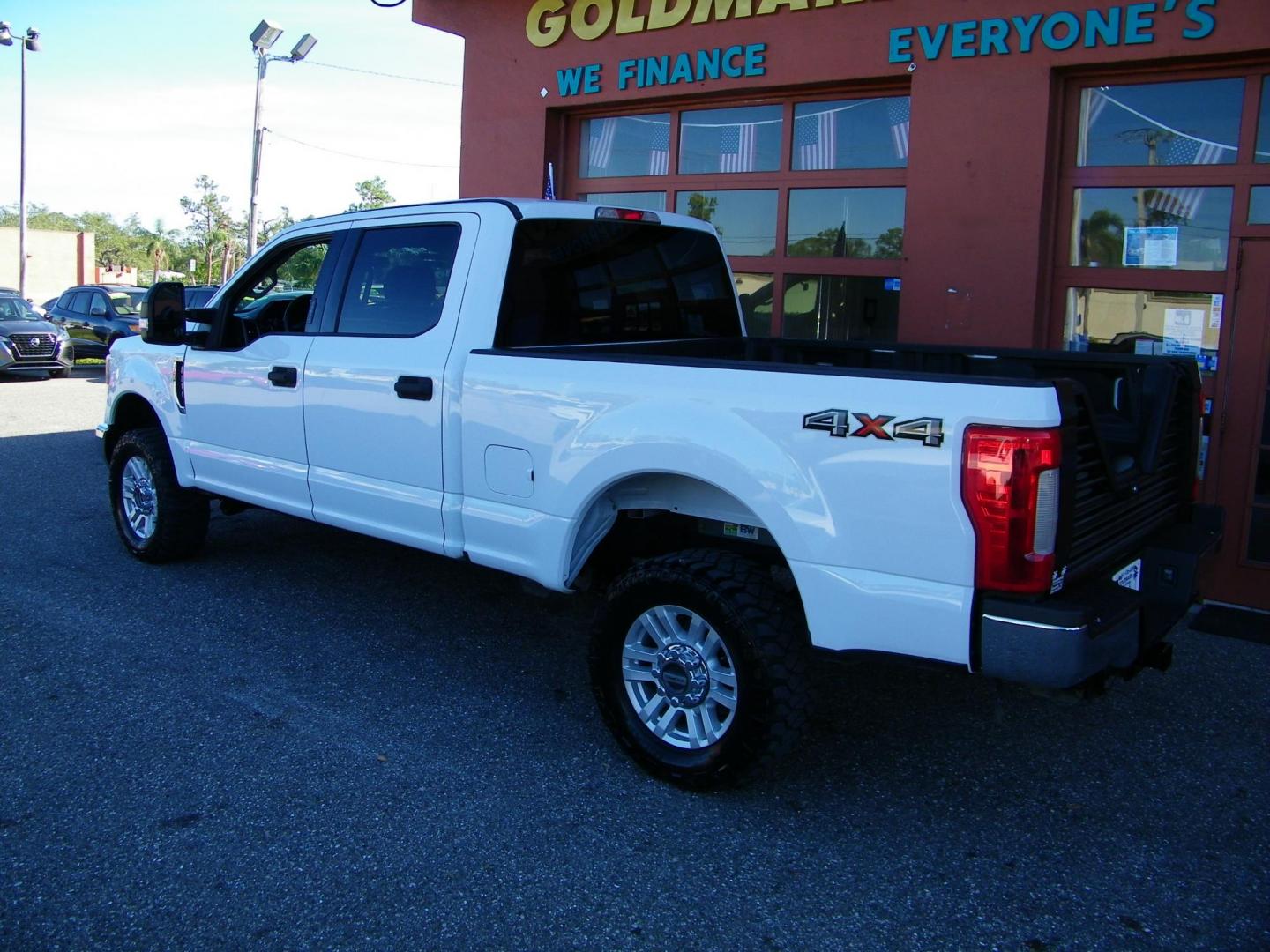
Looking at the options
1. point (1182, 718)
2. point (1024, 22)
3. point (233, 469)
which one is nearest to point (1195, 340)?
point (1024, 22)

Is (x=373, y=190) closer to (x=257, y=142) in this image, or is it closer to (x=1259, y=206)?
(x=257, y=142)

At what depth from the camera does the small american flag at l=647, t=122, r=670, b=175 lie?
328 inches

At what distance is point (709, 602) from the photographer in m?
3.63

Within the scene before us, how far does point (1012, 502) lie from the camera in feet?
9.75

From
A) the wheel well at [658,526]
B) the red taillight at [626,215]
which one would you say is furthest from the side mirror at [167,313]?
the wheel well at [658,526]

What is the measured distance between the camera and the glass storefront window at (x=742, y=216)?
7832mm

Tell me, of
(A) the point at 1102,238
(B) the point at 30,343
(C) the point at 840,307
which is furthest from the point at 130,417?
(B) the point at 30,343

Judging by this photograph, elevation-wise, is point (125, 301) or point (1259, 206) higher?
point (1259, 206)

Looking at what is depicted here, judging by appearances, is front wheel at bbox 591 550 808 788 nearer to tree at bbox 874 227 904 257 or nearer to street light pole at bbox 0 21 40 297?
tree at bbox 874 227 904 257

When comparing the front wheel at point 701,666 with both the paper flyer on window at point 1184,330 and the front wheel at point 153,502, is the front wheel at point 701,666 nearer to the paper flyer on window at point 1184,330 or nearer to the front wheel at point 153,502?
the front wheel at point 153,502

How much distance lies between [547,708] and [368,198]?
50773mm

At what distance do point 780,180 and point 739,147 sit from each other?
0.49 metres

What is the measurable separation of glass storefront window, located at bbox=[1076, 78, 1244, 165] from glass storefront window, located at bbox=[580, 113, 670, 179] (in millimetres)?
3122

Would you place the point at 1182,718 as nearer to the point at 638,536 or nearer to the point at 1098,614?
the point at 1098,614
